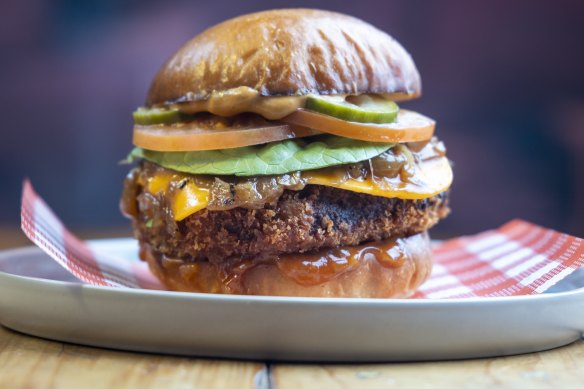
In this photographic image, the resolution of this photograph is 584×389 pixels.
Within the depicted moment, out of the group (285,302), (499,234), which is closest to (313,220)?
(285,302)

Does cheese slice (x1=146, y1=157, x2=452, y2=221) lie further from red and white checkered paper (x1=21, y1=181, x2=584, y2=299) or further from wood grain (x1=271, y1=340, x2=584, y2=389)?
wood grain (x1=271, y1=340, x2=584, y2=389)

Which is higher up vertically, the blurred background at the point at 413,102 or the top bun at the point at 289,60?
the top bun at the point at 289,60

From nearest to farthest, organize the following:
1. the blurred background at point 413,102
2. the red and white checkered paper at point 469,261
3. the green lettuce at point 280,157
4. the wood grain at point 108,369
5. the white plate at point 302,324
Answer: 1. the wood grain at point 108,369
2. the white plate at point 302,324
3. the green lettuce at point 280,157
4. the red and white checkered paper at point 469,261
5. the blurred background at point 413,102

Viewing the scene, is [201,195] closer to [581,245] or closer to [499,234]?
[581,245]

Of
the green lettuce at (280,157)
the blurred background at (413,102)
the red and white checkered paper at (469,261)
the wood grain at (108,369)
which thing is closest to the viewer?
the wood grain at (108,369)

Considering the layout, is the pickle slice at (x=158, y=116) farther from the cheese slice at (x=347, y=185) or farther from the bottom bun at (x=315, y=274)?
the bottom bun at (x=315, y=274)

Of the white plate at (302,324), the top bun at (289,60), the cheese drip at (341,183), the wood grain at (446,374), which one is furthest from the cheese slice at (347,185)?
the wood grain at (446,374)
